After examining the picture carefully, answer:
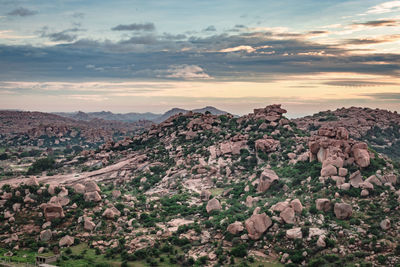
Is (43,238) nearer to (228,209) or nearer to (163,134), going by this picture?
(228,209)

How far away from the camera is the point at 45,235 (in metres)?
39.2

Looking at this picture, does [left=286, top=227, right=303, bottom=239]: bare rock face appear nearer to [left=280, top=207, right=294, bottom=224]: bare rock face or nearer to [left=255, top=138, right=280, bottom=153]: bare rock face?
[left=280, top=207, right=294, bottom=224]: bare rock face

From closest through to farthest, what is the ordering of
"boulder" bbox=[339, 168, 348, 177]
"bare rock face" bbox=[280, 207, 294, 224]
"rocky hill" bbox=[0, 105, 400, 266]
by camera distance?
"rocky hill" bbox=[0, 105, 400, 266] → "bare rock face" bbox=[280, 207, 294, 224] → "boulder" bbox=[339, 168, 348, 177]

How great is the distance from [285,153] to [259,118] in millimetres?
17106

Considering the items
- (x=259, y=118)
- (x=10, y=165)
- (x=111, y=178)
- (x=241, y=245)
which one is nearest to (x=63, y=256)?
(x=241, y=245)

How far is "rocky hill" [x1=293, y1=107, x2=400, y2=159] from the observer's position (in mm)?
115688

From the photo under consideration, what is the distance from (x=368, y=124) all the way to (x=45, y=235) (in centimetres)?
11517

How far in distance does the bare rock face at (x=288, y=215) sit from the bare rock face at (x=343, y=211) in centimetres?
437

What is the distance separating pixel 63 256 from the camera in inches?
1420

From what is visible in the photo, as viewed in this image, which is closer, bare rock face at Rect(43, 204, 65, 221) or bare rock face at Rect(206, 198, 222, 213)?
bare rock face at Rect(43, 204, 65, 221)

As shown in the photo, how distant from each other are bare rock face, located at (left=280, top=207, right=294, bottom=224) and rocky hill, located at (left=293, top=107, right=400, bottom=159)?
7958cm

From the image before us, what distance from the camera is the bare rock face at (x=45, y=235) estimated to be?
39.0m

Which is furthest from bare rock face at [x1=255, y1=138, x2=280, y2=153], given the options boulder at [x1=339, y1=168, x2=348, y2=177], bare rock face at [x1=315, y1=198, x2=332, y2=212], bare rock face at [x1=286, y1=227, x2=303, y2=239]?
bare rock face at [x1=286, y1=227, x2=303, y2=239]

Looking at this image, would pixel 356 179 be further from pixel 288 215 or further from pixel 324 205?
pixel 288 215
